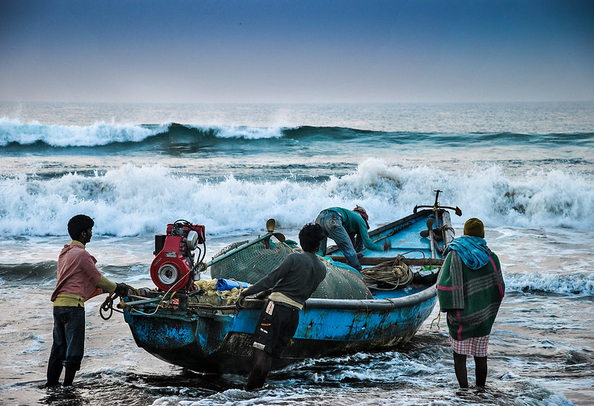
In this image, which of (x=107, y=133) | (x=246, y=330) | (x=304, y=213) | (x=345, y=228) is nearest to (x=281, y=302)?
(x=246, y=330)

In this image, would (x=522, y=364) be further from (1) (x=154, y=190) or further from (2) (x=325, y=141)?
(2) (x=325, y=141)

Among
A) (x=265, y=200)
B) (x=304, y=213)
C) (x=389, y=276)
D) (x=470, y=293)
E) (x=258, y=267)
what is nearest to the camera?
(x=470, y=293)

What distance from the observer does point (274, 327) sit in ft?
17.2

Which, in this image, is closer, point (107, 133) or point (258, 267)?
point (258, 267)

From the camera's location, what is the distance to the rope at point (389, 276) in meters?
8.19

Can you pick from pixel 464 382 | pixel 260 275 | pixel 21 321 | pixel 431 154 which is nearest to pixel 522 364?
pixel 464 382

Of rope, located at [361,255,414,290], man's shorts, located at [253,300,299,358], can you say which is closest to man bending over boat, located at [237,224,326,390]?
man's shorts, located at [253,300,299,358]

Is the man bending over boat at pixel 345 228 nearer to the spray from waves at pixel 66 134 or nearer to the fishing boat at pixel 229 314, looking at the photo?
the fishing boat at pixel 229 314

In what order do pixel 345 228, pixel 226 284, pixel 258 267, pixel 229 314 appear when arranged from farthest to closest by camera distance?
1. pixel 345 228
2. pixel 258 267
3. pixel 226 284
4. pixel 229 314

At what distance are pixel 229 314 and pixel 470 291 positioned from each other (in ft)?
6.92

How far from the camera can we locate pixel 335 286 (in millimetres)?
6395

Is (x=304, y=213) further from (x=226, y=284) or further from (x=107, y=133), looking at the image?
(x=107, y=133)

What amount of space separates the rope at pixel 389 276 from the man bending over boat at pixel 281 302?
3.08 m

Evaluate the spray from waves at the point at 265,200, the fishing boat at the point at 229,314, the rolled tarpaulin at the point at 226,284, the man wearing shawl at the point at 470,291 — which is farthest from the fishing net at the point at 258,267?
the spray from waves at the point at 265,200
